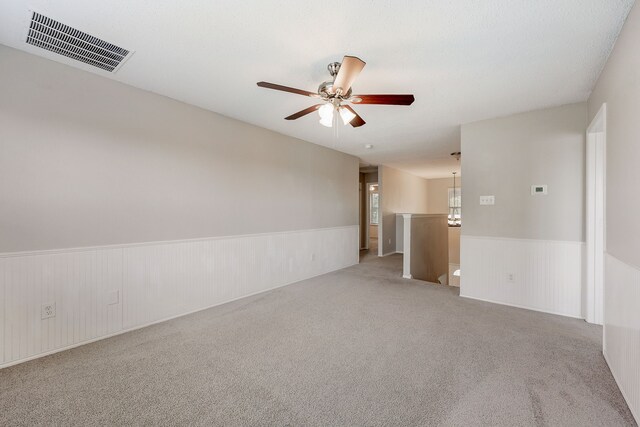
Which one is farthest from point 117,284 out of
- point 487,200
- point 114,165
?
point 487,200

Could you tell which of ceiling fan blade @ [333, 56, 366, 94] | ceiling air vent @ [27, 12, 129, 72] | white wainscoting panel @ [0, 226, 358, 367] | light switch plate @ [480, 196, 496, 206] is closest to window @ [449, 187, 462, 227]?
light switch plate @ [480, 196, 496, 206]

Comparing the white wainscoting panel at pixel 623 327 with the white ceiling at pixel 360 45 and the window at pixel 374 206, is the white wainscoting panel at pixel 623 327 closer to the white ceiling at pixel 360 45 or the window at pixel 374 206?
the white ceiling at pixel 360 45

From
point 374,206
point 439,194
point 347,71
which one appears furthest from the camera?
point 439,194

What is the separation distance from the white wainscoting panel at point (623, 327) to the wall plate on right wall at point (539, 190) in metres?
1.37

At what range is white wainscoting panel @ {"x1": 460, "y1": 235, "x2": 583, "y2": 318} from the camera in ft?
10.8

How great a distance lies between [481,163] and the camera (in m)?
3.90

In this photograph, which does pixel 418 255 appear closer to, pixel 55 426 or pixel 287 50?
pixel 287 50

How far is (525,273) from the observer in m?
3.56

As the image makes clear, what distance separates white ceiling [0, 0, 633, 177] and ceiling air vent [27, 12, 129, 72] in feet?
0.23

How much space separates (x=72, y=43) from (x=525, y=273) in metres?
5.21

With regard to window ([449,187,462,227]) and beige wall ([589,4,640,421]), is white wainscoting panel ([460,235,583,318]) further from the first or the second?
window ([449,187,462,227])

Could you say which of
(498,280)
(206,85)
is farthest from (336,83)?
(498,280)

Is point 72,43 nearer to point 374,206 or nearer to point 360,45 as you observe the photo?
point 360,45

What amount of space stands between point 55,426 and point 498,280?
4.51 metres
